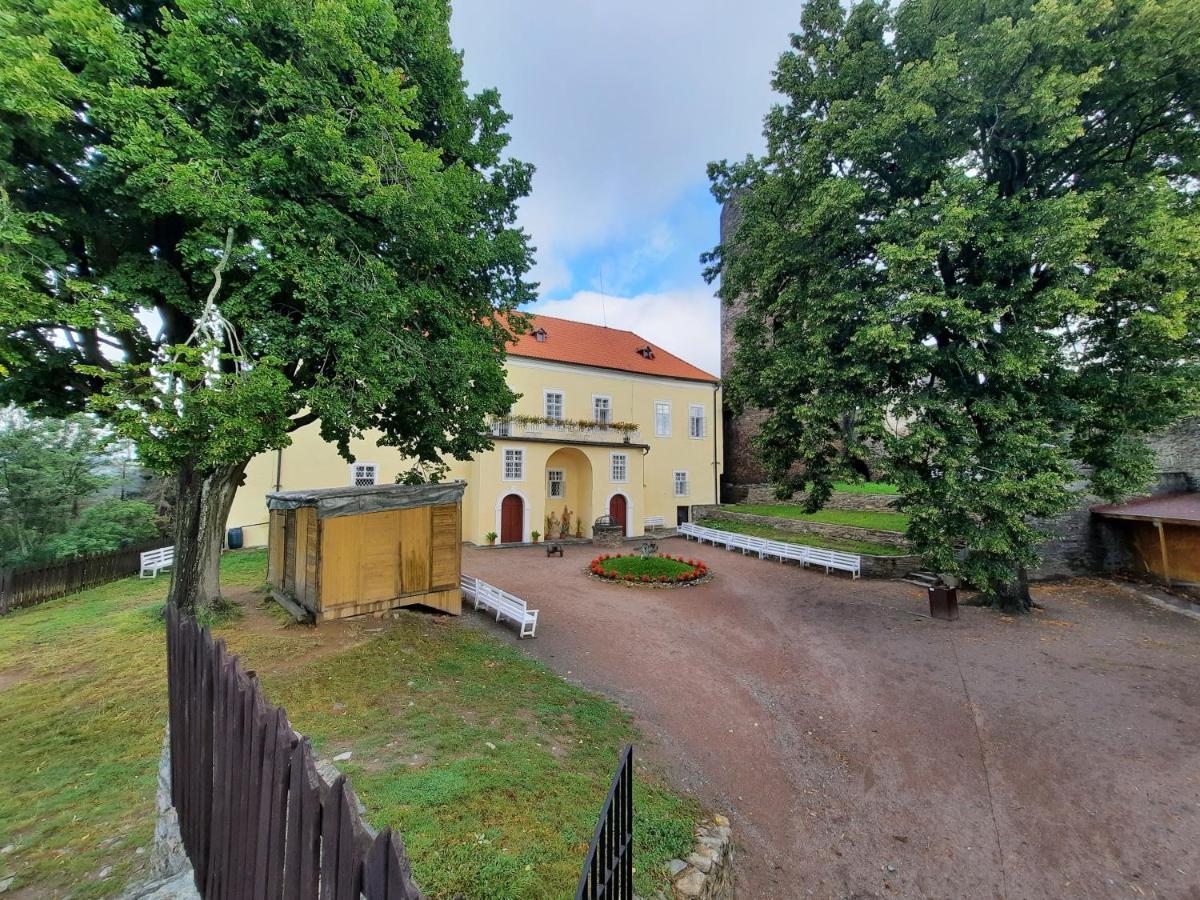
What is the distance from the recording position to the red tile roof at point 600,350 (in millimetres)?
23422

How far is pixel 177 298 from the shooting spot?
670 cm

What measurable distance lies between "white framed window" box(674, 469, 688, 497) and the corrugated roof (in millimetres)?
15768

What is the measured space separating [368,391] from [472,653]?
4.45m

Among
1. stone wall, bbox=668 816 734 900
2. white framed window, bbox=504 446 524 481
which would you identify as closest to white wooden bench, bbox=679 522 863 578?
white framed window, bbox=504 446 524 481

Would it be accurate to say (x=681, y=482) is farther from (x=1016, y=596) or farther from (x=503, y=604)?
(x=503, y=604)

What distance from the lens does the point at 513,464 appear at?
2091 centimetres

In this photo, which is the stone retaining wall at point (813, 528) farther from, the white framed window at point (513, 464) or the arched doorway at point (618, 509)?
the white framed window at point (513, 464)

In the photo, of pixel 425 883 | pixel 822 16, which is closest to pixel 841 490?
pixel 822 16

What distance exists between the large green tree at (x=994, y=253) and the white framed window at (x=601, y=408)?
13.8 m

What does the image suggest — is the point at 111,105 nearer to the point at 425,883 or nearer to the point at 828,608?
the point at 425,883

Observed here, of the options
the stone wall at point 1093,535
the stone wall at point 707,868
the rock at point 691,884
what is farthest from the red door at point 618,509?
the rock at point 691,884

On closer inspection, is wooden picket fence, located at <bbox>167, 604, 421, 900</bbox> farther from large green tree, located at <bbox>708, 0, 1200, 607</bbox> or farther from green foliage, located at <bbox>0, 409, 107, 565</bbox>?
green foliage, located at <bbox>0, 409, 107, 565</bbox>

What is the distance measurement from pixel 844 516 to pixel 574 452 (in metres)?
12.3

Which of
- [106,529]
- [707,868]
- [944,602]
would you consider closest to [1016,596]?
A: [944,602]
